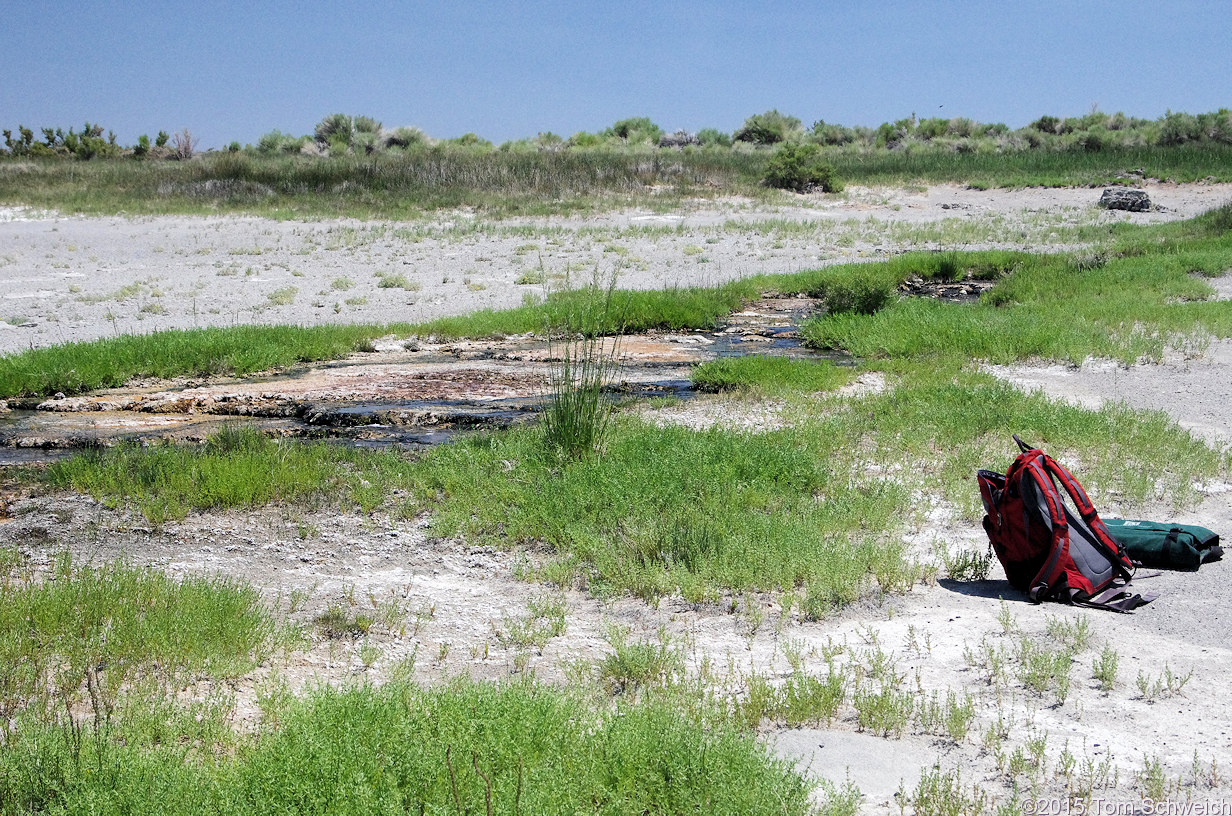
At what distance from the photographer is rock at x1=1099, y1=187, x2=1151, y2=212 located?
2969 centimetres

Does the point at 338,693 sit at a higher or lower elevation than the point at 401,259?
lower

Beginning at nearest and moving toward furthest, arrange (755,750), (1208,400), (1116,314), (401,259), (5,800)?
(5,800), (755,750), (1208,400), (1116,314), (401,259)

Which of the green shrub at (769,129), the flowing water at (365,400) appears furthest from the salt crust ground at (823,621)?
the green shrub at (769,129)

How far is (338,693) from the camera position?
3760 mm

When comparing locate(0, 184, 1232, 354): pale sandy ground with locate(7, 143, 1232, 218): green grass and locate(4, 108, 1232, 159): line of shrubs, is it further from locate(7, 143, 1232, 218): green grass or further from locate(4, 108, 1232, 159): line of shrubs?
locate(4, 108, 1232, 159): line of shrubs

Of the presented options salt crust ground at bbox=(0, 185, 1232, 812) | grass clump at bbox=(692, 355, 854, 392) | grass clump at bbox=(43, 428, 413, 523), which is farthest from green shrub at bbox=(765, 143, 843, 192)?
grass clump at bbox=(43, 428, 413, 523)

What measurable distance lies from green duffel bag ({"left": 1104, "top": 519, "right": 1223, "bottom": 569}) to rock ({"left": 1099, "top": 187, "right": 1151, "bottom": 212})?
1114 inches

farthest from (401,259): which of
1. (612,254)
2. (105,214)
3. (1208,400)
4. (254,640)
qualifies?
(254,640)

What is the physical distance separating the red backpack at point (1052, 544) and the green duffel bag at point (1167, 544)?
1.29 feet

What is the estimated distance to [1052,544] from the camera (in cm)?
485

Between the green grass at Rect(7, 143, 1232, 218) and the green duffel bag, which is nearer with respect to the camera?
the green duffel bag

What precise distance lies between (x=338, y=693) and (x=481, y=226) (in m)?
21.9

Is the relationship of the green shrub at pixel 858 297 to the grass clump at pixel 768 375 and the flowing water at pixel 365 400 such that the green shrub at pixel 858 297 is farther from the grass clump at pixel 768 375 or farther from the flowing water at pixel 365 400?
the grass clump at pixel 768 375

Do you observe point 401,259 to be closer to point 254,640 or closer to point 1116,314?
point 1116,314
